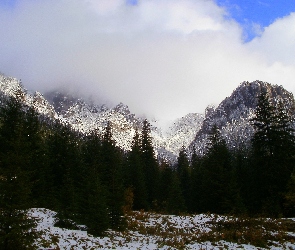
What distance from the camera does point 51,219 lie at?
922 inches

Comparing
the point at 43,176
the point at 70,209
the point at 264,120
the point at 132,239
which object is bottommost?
the point at 132,239

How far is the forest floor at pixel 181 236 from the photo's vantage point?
18.6 m

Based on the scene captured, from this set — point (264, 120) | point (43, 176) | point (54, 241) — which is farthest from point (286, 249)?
point (43, 176)

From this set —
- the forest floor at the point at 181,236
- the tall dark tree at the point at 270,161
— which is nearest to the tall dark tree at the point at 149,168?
the tall dark tree at the point at 270,161

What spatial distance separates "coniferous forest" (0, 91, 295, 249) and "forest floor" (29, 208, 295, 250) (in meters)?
1.68

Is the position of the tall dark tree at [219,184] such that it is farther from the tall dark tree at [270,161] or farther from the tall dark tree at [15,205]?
the tall dark tree at [15,205]

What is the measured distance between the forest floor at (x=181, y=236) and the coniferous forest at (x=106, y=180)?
1.68m

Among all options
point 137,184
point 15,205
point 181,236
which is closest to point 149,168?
point 137,184

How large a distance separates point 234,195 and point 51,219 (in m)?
24.2

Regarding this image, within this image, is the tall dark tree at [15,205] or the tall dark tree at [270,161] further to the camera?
the tall dark tree at [270,161]

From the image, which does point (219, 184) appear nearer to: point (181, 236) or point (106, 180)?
point (106, 180)

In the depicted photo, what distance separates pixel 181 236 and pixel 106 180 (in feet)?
36.7

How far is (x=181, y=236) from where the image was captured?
2252cm

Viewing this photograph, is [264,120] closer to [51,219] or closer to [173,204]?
[173,204]
